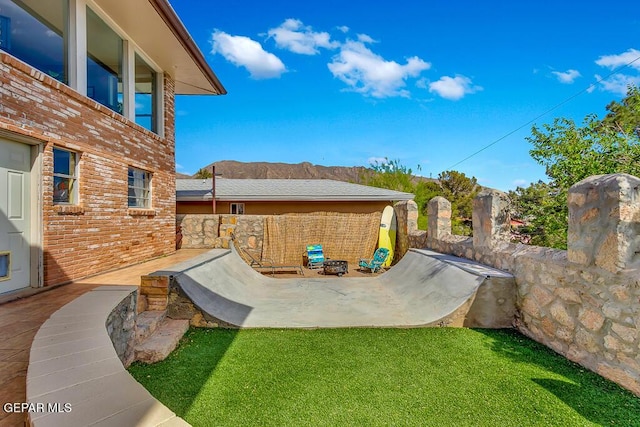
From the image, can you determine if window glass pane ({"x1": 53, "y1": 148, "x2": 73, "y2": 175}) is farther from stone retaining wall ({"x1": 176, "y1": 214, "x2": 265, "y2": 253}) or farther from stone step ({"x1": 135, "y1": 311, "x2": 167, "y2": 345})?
stone retaining wall ({"x1": 176, "y1": 214, "x2": 265, "y2": 253})

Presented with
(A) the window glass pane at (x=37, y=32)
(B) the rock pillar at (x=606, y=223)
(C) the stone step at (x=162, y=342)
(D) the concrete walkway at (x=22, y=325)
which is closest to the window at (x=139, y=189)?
(D) the concrete walkway at (x=22, y=325)

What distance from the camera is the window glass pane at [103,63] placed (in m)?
5.98

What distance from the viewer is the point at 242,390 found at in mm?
3141

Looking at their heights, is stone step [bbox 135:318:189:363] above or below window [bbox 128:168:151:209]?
below

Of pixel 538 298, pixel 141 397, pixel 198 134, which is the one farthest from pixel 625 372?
pixel 198 134

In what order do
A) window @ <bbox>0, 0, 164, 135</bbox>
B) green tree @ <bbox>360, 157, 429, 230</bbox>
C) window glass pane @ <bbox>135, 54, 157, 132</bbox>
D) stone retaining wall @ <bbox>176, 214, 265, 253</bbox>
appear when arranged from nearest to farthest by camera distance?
window @ <bbox>0, 0, 164, 135</bbox>
window glass pane @ <bbox>135, 54, 157, 132</bbox>
stone retaining wall @ <bbox>176, 214, 265, 253</bbox>
green tree @ <bbox>360, 157, 429, 230</bbox>

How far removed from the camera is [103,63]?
6.47m

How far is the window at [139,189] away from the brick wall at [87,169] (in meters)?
0.15

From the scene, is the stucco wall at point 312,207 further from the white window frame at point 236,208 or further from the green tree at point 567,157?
the green tree at point 567,157

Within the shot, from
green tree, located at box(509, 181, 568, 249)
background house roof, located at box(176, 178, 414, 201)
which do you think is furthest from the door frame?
background house roof, located at box(176, 178, 414, 201)

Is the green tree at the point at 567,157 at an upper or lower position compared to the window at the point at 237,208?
upper

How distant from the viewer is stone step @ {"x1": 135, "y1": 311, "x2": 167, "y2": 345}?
12.8 ft

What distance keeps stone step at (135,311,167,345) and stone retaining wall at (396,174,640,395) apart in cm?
514

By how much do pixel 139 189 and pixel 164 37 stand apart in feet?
11.5
